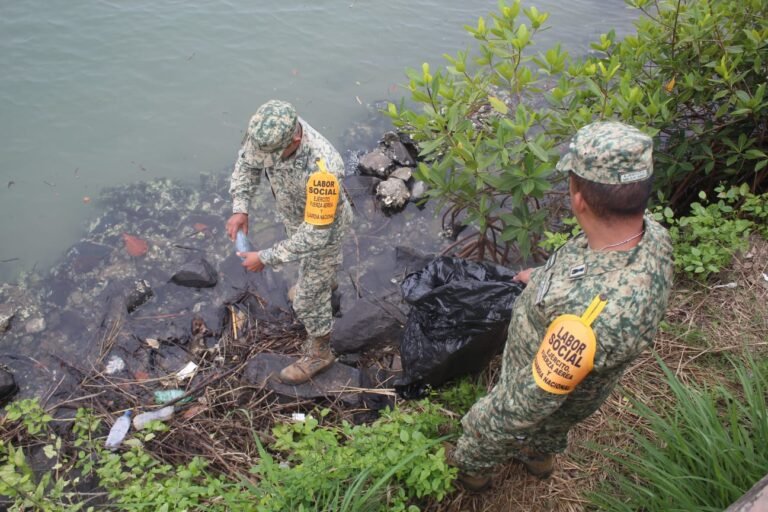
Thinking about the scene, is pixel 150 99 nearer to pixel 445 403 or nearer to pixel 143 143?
pixel 143 143

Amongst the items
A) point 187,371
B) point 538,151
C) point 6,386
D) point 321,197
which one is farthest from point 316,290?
point 6,386

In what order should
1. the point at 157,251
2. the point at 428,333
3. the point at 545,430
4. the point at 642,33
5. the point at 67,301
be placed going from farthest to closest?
the point at 157,251 → the point at 67,301 → the point at 642,33 → the point at 428,333 → the point at 545,430

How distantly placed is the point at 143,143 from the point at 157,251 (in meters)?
1.69

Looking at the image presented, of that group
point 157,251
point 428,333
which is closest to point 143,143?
point 157,251

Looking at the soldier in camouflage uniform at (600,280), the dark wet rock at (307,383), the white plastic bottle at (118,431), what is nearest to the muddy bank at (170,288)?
the dark wet rock at (307,383)

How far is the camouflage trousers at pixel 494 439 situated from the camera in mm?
2242

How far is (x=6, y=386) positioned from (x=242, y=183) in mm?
2446

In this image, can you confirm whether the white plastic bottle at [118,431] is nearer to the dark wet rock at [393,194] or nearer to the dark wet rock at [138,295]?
the dark wet rock at [138,295]

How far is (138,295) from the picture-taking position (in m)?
4.51

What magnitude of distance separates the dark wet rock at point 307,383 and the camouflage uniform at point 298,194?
1.10 ft

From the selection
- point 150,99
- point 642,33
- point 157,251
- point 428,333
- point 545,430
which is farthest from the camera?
point 150,99

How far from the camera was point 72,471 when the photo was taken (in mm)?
3264

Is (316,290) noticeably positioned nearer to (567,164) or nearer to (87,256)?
(567,164)

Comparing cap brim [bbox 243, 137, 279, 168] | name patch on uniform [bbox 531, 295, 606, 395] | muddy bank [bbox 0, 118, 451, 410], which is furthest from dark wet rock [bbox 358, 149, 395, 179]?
name patch on uniform [bbox 531, 295, 606, 395]
